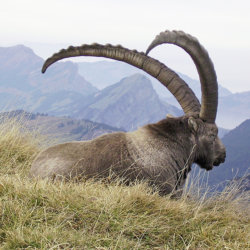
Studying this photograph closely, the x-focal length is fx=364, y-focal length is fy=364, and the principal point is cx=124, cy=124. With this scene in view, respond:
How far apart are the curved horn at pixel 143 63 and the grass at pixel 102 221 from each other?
218 centimetres

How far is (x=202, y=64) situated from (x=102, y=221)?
3.23 meters

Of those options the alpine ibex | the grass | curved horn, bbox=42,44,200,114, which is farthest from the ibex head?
the grass

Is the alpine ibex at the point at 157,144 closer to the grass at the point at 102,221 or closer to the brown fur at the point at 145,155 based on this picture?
the brown fur at the point at 145,155

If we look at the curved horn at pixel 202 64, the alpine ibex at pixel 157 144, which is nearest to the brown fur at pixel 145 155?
the alpine ibex at pixel 157 144

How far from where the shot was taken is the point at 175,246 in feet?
14.0

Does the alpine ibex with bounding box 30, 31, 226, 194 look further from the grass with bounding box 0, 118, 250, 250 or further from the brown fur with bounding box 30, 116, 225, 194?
the grass with bounding box 0, 118, 250, 250

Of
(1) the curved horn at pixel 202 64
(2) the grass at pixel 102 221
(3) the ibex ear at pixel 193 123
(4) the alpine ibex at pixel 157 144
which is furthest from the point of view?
(3) the ibex ear at pixel 193 123

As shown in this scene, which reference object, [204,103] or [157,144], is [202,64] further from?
[157,144]

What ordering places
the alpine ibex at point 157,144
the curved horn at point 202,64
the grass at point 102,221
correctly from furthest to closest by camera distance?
the alpine ibex at point 157,144 → the curved horn at point 202,64 → the grass at point 102,221

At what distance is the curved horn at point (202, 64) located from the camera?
5543mm

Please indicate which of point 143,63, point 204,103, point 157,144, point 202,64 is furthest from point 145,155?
point 202,64

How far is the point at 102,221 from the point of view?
4305 mm

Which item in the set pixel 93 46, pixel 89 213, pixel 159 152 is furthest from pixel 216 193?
pixel 93 46

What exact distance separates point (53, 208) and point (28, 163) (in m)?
4.17
